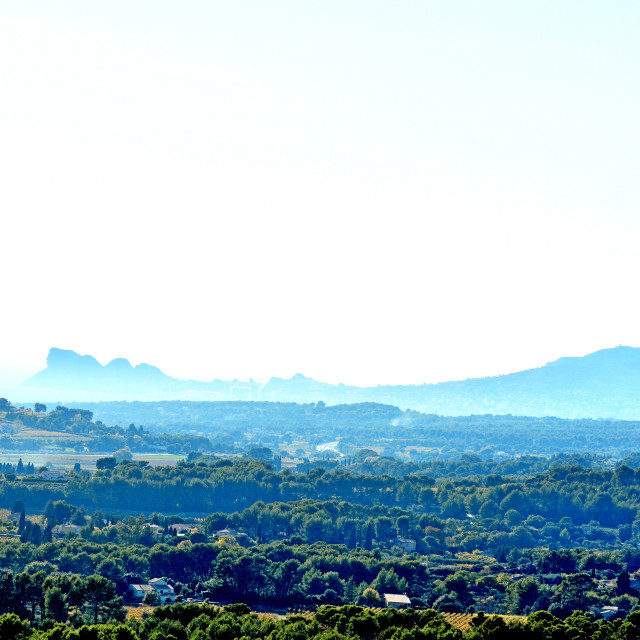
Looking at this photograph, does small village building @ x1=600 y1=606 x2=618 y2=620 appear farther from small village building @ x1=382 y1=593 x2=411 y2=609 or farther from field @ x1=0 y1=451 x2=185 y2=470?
field @ x1=0 y1=451 x2=185 y2=470

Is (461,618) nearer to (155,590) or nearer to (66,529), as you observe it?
(155,590)

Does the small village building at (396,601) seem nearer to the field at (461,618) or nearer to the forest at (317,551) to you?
the forest at (317,551)

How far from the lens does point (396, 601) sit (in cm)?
4922

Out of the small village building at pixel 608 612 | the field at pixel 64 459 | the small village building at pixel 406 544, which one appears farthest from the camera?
the field at pixel 64 459

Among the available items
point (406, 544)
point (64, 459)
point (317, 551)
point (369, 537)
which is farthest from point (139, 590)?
point (64, 459)

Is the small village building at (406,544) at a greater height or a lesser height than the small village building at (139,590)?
lesser

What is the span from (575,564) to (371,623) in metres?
27.1

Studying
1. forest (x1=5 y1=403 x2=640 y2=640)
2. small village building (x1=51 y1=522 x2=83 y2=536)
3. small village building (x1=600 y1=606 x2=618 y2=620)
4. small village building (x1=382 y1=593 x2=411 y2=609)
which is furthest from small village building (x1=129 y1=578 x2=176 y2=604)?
small village building (x1=600 y1=606 x2=618 y2=620)

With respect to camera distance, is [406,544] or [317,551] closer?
[317,551]

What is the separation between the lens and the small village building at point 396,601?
48.3 m

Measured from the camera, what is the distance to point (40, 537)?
200 ft

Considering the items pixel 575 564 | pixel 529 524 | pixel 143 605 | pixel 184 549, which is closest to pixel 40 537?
pixel 184 549

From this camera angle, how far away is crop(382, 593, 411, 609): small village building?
4831cm

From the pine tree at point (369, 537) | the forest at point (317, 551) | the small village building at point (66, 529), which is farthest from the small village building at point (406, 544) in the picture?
the small village building at point (66, 529)
